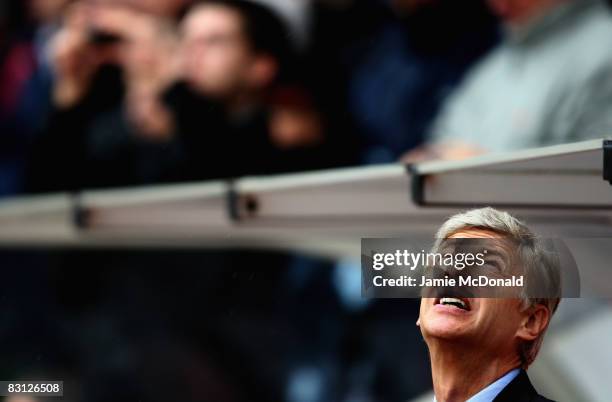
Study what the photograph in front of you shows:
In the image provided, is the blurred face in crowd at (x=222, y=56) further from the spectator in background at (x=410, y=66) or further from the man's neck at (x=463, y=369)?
the man's neck at (x=463, y=369)

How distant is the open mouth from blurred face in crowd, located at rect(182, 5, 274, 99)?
1812mm

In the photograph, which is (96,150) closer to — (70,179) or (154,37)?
(70,179)

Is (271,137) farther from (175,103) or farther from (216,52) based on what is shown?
(175,103)

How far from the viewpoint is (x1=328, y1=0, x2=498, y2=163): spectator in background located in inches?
112

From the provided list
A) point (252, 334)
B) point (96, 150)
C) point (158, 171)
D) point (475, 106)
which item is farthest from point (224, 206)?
point (96, 150)

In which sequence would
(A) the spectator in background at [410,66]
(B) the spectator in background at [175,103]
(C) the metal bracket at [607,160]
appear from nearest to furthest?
(C) the metal bracket at [607,160] < (A) the spectator in background at [410,66] < (B) the spectator in background at [175,103]

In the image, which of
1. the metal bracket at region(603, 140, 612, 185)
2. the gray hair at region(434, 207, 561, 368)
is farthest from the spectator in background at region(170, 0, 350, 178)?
the gray hair at region(434, 207, 561, 368)

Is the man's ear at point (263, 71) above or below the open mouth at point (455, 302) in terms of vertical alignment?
above

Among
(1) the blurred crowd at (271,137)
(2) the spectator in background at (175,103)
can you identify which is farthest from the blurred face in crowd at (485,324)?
(2) the spectator in background at (175,103)

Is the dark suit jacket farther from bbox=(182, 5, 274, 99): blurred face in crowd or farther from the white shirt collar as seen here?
bbox=(182, 5, 274, 99): blurred face in crowd

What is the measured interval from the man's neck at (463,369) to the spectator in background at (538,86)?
118cm

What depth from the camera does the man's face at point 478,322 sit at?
1.21m

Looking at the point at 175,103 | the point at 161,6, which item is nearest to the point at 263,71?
the point at 175,103

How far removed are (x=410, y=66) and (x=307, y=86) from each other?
242mm
